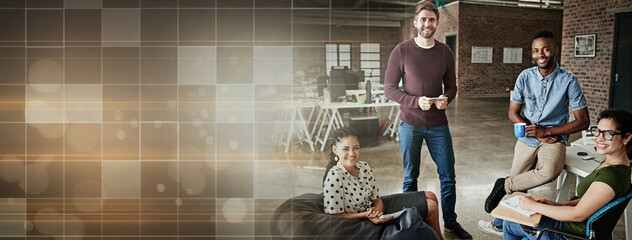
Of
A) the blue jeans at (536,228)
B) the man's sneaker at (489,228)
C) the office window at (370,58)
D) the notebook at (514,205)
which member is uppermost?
the office window at (370,58)

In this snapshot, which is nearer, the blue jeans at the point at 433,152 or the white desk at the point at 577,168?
the white desk at the point at 577,168

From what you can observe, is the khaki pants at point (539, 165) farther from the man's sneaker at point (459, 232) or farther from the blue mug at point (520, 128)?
the man's sneaker at point (459, 232)

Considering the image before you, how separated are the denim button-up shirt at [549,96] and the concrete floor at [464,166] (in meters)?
0.83

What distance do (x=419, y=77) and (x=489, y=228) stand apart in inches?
46.9

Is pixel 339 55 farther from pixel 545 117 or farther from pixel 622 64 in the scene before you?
pixel 545 117

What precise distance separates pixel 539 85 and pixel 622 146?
883 mm

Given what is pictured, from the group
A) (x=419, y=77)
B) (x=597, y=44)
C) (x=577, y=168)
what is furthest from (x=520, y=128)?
(x=597, y=44)

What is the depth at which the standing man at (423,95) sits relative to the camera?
2662 mm

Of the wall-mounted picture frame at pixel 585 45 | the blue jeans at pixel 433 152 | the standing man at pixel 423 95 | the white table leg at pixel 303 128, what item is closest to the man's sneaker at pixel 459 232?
the standing man at pixel 423 95

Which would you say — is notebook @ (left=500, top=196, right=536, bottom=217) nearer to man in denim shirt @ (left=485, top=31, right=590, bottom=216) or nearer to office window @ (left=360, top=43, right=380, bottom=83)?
man in denim shirt @ (left=485, top=31, right=590, bottom=216)

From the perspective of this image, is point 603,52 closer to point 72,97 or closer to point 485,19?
point 485,19

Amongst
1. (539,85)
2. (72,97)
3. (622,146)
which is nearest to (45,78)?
(72,97)

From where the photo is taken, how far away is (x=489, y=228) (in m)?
2.98

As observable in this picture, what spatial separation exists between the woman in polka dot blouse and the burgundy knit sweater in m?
0.57
